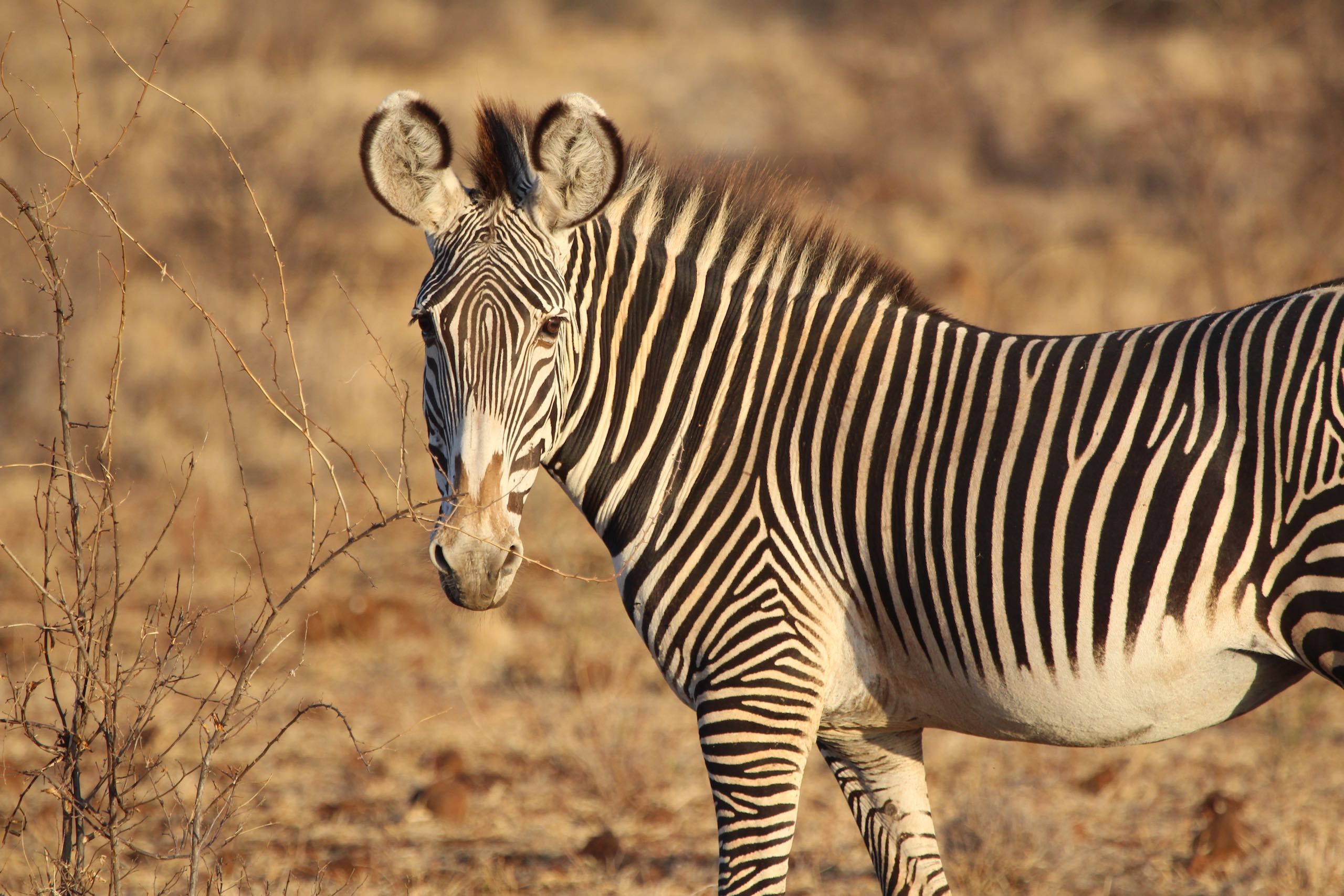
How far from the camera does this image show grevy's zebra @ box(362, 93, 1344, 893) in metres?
2.71

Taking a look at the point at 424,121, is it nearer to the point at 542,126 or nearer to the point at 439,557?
the point at 542,126

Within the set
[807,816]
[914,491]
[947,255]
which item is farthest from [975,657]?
[947,255]

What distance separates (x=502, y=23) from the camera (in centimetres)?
2584

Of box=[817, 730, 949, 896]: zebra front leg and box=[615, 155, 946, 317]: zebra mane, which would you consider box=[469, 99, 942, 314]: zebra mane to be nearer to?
box=[615, 155, 946, 317]: zebra mane

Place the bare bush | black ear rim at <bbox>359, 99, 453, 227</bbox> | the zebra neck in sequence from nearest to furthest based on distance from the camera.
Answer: the bare bush
black ear rim at <bbox>359, 99, 453, 227</bbox>
the zebra neck

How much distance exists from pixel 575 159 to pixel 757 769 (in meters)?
1.65

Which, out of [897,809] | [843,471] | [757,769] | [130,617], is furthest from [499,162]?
[130,617]

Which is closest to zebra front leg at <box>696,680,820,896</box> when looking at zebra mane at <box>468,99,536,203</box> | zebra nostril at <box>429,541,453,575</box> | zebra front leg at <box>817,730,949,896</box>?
zebra front leg at <box>817,730,949,896</box>

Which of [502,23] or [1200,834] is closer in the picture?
[1200,834]

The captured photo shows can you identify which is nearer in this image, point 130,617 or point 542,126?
point 542,126

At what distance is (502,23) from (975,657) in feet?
83.3

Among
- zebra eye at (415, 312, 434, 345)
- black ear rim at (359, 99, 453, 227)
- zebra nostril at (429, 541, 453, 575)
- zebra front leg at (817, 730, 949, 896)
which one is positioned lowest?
zebra front leg at (817, 730, 949, 896)

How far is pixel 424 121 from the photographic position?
3.09 metres

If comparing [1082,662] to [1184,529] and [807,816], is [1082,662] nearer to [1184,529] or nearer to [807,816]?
[1184,529]
